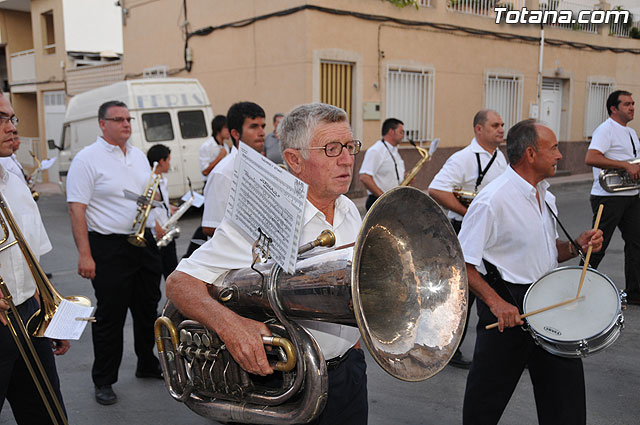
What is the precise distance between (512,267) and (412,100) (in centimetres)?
1075

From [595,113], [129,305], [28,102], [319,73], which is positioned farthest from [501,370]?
[28,102]

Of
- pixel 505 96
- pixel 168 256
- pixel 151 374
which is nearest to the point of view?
pixel 151 374

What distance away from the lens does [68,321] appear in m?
2.43

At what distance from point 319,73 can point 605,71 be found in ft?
32.7

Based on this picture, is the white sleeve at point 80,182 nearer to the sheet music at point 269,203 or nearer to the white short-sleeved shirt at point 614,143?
the sheet music at point 269,203

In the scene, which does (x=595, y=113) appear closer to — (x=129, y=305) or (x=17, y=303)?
(x=129, y=305)

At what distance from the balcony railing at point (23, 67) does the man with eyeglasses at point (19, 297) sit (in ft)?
67.8

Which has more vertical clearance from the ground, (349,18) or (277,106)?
(349,18)

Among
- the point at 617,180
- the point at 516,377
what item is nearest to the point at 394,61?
the point at 617,180

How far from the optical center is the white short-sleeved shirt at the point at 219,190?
3.74 metres

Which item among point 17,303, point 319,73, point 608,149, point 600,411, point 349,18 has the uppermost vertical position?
point 349,18

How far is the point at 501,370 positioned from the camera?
279 cm

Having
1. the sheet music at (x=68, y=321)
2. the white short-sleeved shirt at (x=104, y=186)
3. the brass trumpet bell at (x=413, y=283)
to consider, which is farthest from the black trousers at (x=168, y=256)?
the brass trumpet bell at (x=413, y=283)

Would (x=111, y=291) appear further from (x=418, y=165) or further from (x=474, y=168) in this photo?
(x=418, y=165)
